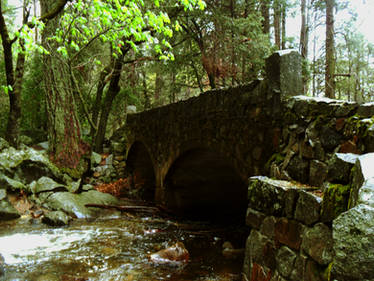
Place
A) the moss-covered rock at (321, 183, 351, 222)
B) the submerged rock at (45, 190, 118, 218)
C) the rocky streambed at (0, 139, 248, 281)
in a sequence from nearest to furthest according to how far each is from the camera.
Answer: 1. the moss-covered rock at (321, 183, 351, 222)
2. the rocky streambed at (0, 139, 248, 281)
3. the submerged rock at (45, 190, 118, 218)

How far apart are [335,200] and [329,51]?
8469mm

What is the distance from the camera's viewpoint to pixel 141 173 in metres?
10.4

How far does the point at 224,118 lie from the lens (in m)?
5.11

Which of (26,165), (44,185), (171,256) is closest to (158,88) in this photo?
(26,165)

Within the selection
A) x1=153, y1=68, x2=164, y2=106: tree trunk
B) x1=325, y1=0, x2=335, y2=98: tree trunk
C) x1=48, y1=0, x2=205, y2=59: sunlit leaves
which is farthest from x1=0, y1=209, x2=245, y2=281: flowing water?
x1=153, y1=68, x2=164, y2=106: tree trunk

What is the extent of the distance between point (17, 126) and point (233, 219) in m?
6.34

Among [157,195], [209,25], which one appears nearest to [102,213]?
[157,195]

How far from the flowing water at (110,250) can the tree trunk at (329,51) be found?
5.26 m

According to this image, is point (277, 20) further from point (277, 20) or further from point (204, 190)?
point (204, 190)

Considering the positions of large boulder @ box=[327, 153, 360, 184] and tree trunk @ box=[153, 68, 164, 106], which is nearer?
large boulder @ box=[327, 153, 360, 184]

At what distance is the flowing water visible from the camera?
3.69m

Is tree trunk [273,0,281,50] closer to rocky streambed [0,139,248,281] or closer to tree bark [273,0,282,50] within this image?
tree bark [273,0,282,50]

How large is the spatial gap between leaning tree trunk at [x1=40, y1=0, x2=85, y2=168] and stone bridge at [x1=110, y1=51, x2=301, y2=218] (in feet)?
6.60

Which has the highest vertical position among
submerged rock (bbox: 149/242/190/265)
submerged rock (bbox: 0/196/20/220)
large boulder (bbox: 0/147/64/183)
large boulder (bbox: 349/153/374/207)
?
large boulder (bbox: 349/153/374/207)
